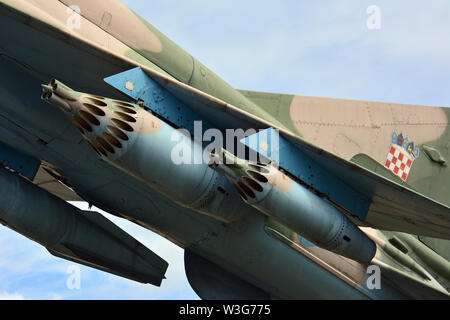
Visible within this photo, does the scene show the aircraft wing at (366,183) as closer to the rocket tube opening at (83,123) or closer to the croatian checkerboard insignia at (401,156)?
the rocket tube opening at (83,123)

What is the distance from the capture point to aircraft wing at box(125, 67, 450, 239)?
7.11 m

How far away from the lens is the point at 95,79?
7.00m

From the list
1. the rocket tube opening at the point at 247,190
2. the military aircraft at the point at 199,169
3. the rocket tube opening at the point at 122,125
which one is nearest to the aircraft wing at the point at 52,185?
the military aircraft at the point at 199,169

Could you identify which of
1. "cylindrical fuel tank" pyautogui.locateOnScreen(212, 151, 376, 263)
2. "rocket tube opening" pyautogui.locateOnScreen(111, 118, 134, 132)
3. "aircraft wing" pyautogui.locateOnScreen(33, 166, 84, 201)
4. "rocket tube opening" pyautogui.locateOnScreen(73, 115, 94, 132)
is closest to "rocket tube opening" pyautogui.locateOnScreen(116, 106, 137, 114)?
"rocket tube opening" pyautogui.locateOnScreen(111, 118, 134, 132)

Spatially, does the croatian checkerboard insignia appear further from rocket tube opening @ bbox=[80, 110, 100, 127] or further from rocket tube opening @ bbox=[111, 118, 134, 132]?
rocket tube opening @ bbox=[80, 110, 100, 127]

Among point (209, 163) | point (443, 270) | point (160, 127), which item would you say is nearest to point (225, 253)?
point (209, 163)

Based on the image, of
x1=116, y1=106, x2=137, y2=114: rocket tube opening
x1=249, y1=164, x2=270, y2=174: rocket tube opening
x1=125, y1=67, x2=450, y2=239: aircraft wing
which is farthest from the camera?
x1=125, y1=67, x2=450, y2=239: aircraft wing

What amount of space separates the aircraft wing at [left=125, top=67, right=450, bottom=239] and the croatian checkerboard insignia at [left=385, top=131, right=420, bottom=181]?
205 cm

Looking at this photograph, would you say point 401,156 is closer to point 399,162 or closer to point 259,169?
point 399,162

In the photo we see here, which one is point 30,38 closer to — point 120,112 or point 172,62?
point 120,112

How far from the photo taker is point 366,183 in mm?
7672

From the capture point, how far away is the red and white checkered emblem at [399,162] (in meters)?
10.0

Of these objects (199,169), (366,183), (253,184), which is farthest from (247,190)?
(366,183)

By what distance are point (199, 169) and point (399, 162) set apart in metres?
4.91
